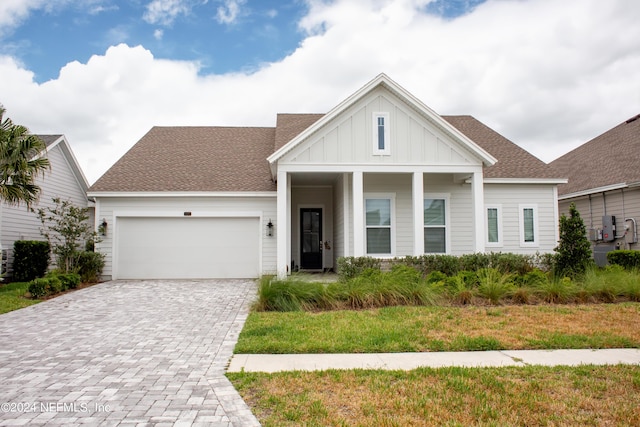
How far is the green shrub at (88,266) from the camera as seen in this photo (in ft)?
45.8

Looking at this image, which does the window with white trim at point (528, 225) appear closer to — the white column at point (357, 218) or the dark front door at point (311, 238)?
the white column at point (357, 218)

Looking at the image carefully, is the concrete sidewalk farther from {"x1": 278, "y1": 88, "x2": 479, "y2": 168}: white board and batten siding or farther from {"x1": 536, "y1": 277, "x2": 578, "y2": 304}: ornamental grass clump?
{"x1": 278, "y1": 88, "x2": 479, "y2": 168}: white board and batten siding

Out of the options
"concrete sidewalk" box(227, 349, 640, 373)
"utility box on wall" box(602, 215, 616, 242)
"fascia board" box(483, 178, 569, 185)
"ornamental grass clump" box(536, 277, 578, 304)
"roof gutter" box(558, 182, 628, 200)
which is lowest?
"concrete sidewalk" box(227, 349, 640, 373)

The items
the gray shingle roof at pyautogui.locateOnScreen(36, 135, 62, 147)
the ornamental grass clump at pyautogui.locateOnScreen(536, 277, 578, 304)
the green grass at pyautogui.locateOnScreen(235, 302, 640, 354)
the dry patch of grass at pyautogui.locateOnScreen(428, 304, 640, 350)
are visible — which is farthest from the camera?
the gray shingle roof at pyautogui.locateOnScreen(36, 135, 62, 147)

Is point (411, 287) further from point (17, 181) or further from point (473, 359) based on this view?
point (17, 181)

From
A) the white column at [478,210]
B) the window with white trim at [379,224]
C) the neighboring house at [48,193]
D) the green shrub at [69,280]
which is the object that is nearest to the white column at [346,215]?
the window with white trim at [379,224]

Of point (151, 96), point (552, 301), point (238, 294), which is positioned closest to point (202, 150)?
point (151, 96)

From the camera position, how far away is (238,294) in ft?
37.3

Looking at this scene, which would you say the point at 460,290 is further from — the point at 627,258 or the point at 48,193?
the point at 48,193

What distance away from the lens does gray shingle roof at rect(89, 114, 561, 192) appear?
15297mm

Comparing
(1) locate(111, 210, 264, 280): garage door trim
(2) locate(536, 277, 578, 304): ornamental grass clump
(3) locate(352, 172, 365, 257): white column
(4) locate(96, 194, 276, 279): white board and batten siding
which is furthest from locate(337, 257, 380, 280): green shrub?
(2) locate(536, 277, 578, 304): ornamental grass clump

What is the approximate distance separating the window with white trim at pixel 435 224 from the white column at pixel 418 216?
153 centimetres

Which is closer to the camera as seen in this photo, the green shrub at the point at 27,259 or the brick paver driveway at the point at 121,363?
the brick paver driveway at the point at 121,363

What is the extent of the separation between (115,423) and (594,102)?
76.0 ft
